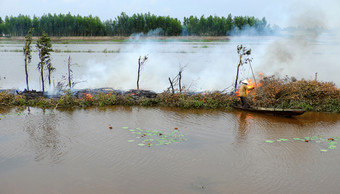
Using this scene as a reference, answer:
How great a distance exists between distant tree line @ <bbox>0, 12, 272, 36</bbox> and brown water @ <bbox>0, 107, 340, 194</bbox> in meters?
16.4

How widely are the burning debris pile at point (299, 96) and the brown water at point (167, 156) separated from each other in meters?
0.90

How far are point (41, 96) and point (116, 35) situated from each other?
43.4 m

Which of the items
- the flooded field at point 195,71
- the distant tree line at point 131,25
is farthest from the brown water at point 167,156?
the distant tree line at point 131,25

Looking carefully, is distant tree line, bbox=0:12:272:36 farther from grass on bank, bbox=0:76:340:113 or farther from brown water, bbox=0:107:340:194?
brown water, bbox=0:107:340:194

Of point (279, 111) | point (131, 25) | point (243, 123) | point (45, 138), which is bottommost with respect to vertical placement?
point (45, 138)

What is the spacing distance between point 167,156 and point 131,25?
49.1 m

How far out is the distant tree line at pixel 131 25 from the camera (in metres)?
49.3

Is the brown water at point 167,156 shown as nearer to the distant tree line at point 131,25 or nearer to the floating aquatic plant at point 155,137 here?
the floating aquatic plant at point 155,137

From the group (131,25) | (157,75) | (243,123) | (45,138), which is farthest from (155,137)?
(131,25)

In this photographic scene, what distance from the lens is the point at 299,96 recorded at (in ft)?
45.6

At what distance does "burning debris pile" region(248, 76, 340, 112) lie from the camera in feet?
44.6

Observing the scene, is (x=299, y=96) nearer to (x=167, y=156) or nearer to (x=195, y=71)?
(x=167, y=156)

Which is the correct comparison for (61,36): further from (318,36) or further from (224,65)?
(318,36)

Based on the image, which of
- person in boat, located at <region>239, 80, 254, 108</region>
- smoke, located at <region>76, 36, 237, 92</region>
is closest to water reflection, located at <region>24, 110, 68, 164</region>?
smoke, located at <region>76, 36, 237, 92</region>
